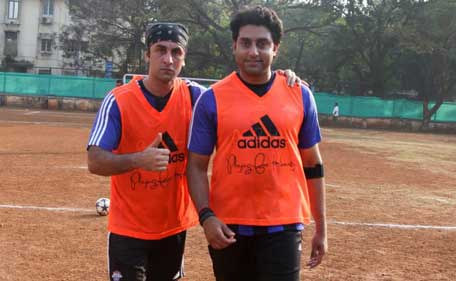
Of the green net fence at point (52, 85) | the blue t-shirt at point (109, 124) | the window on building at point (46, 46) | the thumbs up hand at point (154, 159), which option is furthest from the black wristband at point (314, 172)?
the window on building at point (46, 46)

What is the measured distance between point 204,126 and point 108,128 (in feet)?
2.02

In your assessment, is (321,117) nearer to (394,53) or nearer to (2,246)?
(394,53)

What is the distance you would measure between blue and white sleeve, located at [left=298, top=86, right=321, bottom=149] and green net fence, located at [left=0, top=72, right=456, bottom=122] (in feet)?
128

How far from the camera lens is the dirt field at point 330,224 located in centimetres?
582

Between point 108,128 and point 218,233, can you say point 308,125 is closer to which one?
point 218,233

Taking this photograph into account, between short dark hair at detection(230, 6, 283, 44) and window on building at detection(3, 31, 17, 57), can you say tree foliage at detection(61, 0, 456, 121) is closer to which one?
window on building at detection(3, 31, 17, 57)

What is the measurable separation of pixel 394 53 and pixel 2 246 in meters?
42.6

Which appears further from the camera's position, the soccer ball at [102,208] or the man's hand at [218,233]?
the soccer ball at [102,208]

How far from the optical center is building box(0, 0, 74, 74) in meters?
60.4

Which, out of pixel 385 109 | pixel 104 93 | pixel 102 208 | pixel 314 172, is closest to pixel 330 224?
pixel 102 208

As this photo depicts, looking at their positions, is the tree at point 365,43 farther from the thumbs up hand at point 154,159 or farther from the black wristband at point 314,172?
the thumbs up hand at point 154,159

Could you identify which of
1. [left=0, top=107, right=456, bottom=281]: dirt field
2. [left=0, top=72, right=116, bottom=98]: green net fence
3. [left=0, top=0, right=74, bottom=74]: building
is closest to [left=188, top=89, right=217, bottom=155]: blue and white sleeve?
[left=0, top=107, right=456, bottom=281]: dirt field

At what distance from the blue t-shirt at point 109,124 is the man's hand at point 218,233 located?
2.55 feet

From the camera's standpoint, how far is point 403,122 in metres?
40.8
